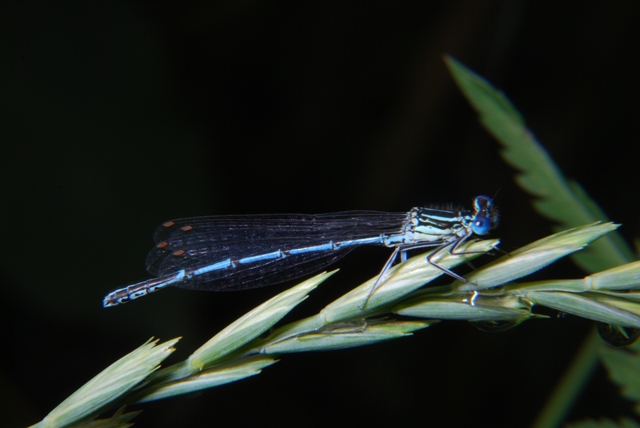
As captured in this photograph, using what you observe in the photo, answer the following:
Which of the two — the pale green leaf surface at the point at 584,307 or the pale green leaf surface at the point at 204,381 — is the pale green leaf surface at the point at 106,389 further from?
the pale green leaf surface at the point at 584,307

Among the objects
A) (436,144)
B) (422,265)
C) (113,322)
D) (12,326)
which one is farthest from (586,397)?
(12,326)

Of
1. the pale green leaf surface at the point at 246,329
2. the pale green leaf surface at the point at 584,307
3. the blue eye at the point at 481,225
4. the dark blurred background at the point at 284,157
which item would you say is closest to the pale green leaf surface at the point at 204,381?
the pale green leaf surface at the point at 246,329

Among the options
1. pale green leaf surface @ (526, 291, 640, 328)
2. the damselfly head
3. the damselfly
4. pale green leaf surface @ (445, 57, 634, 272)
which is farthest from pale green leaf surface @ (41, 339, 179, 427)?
the damselfly head

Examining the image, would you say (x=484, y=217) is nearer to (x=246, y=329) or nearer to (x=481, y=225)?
(x=481, y=225)

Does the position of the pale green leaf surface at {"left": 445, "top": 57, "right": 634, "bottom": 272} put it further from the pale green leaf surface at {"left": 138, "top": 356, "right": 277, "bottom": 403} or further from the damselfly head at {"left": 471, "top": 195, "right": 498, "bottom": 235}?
the pale green leaf surface at {"left": 138, "top": 356, "right": 277, "bottom": 403}

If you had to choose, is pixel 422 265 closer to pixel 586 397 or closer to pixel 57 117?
pixel 57 117

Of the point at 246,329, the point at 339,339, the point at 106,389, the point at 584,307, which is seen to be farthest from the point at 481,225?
the point at 106,389
